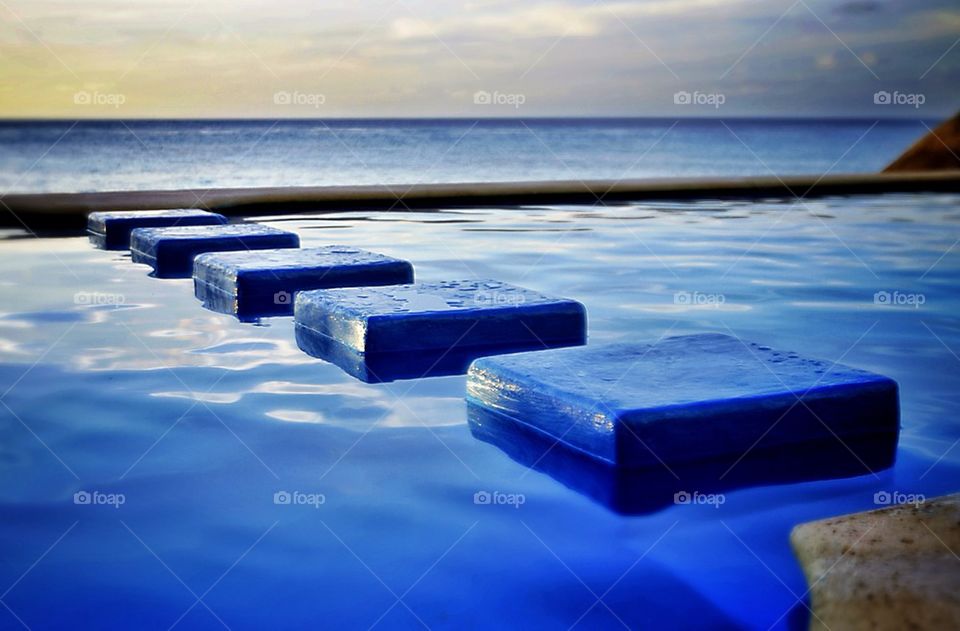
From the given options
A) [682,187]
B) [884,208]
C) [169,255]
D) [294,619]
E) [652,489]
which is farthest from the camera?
[682,187]

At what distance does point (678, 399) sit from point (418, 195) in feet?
26.2

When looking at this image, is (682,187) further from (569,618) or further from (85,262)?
(569,618)

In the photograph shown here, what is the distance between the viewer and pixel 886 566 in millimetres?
1806

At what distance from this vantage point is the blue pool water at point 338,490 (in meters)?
1.93

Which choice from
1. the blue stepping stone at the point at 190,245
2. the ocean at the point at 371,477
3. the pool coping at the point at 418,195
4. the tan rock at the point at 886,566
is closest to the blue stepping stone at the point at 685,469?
the ocean at the point at 371,477

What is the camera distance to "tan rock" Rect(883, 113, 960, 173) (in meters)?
16.7

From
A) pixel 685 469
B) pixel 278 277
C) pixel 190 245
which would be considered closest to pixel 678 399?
pixel 685 469

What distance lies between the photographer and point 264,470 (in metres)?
2.58

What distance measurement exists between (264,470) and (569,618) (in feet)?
3.15

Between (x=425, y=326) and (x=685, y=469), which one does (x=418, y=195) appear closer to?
(x=425, y=326)

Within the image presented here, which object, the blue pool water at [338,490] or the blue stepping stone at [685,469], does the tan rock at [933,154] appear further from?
the blue stepping stone at [685,469]

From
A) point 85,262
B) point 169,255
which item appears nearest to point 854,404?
point 169,255

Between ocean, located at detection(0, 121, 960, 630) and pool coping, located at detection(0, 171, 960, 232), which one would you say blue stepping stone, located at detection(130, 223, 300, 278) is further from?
pool coping, located at detection(0, 171, 960, 232)

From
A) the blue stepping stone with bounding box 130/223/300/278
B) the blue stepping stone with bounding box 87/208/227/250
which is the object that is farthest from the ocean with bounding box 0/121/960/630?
the blue stepping stone with bounding box 87/208/227/250
